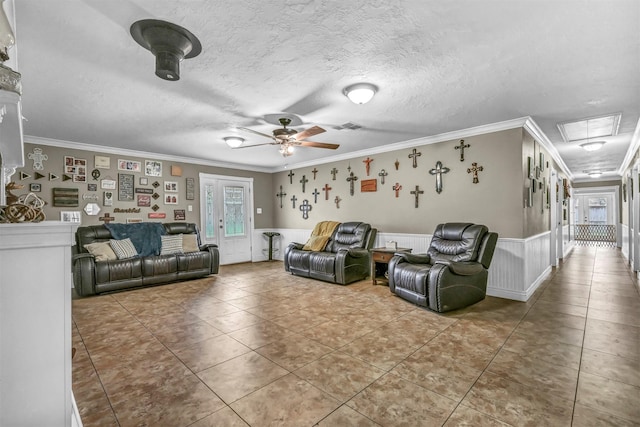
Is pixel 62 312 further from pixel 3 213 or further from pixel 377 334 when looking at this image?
pixel 377 334

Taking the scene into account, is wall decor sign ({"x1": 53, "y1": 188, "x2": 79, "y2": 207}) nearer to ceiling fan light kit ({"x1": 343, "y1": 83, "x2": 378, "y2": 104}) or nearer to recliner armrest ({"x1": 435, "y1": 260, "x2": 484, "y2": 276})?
ceiling fan light kit ({"x1": 343, "y1": 83, "x2": 378, "y2": 104})

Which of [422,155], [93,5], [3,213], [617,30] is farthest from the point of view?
[422,155]

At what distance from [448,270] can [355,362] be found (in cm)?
167

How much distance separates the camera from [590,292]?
13.8 feet

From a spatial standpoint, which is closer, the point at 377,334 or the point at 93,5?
the point at 93,5

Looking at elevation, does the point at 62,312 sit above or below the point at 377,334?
above

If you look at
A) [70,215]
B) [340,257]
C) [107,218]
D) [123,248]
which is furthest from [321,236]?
[70,215]

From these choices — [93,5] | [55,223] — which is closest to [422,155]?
[93,5]

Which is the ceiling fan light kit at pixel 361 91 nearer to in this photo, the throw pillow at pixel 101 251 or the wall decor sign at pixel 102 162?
the throw pillow at pixel 101 251

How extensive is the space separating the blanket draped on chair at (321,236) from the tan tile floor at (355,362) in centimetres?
163

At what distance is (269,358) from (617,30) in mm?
3436

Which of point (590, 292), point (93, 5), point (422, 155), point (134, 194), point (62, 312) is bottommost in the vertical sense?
point (590, 292)

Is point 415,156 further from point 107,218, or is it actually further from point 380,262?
point 107,218

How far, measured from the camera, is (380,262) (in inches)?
191
